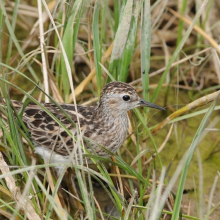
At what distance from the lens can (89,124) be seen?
415 centimetres

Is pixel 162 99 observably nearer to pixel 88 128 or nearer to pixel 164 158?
pixel 164 158

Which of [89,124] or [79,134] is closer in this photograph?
[79,134]

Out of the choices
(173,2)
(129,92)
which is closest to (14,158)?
(129,92)

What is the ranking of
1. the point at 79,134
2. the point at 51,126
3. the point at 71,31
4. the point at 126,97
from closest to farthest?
the point at 79,134 < the point at 126,97 < the point at 51,126 < the point at 71,31

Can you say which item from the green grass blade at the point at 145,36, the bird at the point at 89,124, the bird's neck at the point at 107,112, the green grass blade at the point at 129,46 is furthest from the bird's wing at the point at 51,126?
the green grass blade at the point at 145,36

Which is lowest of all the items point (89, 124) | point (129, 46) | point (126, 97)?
point (89, 124)

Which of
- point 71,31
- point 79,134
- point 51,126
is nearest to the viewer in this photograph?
point 79,134

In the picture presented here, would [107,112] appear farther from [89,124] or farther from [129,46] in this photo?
[129,46]

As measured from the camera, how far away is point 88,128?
4141 millimetres

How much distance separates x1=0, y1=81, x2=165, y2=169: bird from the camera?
4023 mm

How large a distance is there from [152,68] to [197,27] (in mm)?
1040

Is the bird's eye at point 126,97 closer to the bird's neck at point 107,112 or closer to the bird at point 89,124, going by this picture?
the bird at point 89,124

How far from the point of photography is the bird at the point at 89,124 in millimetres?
4023

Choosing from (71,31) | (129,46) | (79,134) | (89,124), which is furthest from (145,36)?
(79,134)
